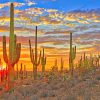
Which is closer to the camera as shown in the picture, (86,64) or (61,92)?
(61,92)

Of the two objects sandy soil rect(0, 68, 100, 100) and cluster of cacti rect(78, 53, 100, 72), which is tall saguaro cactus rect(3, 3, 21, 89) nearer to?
sandy soil rect(0, 68, 100, 100)

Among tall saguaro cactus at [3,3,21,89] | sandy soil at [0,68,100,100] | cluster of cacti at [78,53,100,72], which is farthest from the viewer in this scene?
cluster of cacti at [78,53,100,72]

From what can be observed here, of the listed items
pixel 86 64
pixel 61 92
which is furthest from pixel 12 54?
pixel 86 64

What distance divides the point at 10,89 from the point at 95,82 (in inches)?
243

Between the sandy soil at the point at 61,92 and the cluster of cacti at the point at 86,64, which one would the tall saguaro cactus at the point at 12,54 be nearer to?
the sandy soil at the point at 61,92

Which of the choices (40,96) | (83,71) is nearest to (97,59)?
(83,71)

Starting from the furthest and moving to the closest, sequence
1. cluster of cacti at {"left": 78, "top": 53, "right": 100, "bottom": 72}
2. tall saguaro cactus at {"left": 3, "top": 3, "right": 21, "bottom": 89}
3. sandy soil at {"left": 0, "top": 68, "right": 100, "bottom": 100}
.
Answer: cluster of cacti at {"left": 78, "top": 53, "right": 100, "bottom": 72} < tall saguaro cactus at {"left": 3, "top": 3, "right": 21, "bottom": 89} < sandy soil at {"left": 0, "top": 68, "right": 100, "bottom": 100}

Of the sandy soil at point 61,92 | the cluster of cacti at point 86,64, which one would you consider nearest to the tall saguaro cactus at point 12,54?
the sandy soil at point 61,92

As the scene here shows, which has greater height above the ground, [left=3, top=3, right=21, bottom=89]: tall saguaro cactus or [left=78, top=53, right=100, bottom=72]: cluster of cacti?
[left=3, top=3, right=21, bottom=89]: tall saguaro cactus

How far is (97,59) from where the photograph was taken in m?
57.9

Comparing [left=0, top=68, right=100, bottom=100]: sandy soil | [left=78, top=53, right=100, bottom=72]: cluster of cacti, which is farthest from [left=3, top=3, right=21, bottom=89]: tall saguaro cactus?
[left=78, top=53, right=100, bottom=72]: cluster of cacti

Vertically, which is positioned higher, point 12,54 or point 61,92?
point 12,54

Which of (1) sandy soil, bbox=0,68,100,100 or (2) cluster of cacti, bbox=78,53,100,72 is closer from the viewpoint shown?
(1) sandy soil, bbox=0,68,100,100

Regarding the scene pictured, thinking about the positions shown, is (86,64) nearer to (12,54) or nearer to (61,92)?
(12,54)
